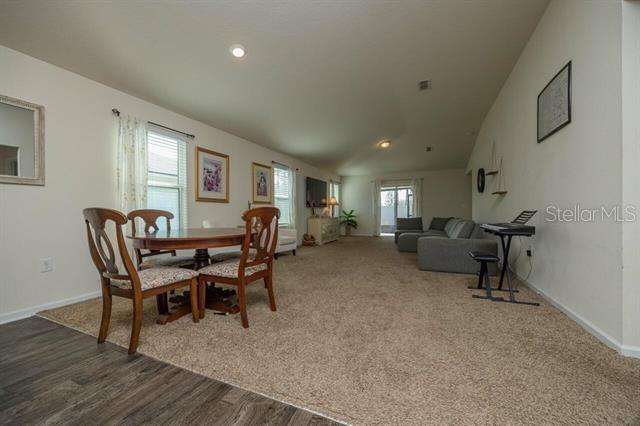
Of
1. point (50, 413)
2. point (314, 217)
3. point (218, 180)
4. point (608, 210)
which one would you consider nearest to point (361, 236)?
point (314, 217)

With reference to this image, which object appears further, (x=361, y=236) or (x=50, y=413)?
(x=361, y=236)

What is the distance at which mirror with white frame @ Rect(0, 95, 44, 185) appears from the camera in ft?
6.98

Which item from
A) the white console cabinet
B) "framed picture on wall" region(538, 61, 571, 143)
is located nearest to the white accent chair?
the white console cabinet

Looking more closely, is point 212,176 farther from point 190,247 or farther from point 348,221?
point 348,221

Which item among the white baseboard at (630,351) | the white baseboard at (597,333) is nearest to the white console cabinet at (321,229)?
the white baseboard at (597,333)

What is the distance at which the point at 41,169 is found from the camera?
233 cm

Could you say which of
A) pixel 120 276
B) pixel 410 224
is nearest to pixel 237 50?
pixel 120 276

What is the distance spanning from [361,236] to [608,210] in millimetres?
7563

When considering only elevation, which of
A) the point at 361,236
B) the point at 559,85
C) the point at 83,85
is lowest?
the point at 361,236

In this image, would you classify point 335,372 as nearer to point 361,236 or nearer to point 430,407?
point 430,407

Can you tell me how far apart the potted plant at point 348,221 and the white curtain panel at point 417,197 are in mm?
2070

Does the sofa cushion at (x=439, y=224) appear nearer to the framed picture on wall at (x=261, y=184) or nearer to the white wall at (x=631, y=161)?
the framed picture on wall at (x=261, y=184)

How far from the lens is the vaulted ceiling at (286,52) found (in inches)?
83.5

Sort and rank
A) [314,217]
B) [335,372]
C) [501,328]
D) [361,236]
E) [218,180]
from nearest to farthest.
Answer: [335,372]
[501,328]
[218,180]
[314,217]
[361,236]
